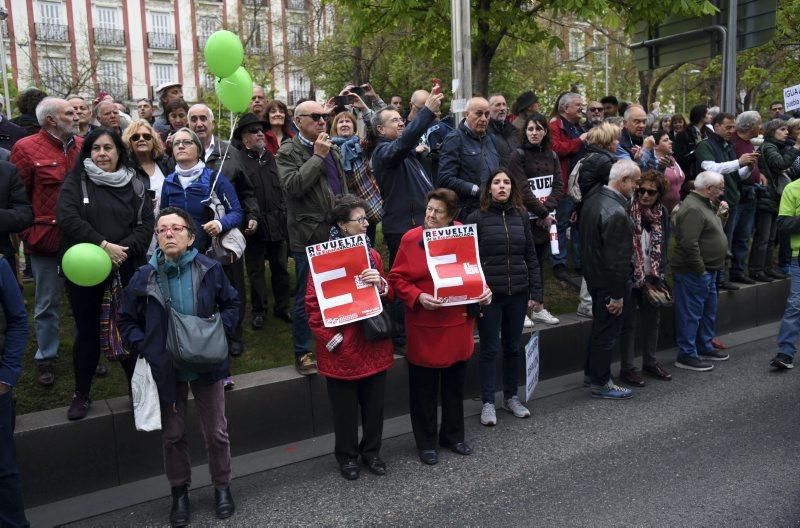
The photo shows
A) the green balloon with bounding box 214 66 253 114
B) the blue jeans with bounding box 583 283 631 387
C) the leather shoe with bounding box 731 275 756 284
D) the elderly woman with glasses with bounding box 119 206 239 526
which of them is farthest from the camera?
the leather shoe with bounding box 731 275 756 284

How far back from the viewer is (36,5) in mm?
45344

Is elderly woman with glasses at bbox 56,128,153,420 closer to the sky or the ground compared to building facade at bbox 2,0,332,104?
closer to the ground

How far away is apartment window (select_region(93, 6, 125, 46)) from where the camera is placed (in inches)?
1855

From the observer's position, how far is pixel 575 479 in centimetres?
493

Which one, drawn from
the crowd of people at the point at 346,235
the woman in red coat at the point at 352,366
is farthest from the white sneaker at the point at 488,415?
the woman in red coat at the point at 352,366

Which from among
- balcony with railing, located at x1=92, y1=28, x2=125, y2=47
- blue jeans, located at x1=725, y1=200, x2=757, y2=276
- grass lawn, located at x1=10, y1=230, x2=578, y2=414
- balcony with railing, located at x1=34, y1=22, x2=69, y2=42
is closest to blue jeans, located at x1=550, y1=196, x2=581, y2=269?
grass lawn, located at x1=10, y1=230, x2=578, y2=414

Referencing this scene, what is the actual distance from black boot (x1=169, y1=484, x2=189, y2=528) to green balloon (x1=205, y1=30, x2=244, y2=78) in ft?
10.2

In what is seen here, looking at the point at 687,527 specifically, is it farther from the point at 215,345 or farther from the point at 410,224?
the point at 410,224

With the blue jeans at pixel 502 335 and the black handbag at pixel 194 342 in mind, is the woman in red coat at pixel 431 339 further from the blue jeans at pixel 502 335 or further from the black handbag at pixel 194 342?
the black handbag at pixel 194 342

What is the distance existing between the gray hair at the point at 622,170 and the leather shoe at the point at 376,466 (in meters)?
3.29

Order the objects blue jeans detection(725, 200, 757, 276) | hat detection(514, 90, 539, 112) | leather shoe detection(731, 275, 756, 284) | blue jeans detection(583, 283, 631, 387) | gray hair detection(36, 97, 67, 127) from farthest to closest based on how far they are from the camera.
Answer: blue jeans detection(725, 200, 757, 276), leather shoe detection(731, 275, 756, 284), hat detection(514, 90, 539, 112), blue jeans detection(583, 283, 631, 387), gray hair detection(36, 97, 67, 127)

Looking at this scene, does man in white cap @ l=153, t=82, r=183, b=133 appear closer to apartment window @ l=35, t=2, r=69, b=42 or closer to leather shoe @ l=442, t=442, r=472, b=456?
leather shoe @ l=442, t=442, r=472, b=456

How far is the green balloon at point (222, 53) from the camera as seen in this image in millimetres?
5660

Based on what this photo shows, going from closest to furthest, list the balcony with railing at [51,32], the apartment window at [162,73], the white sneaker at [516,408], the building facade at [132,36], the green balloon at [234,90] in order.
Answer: the green balloon at [234,90] → the white sneaker at [516,408] → the building facade at [132,36] → the balcony with railing at [51,32] → the apartment window at [162,73]
